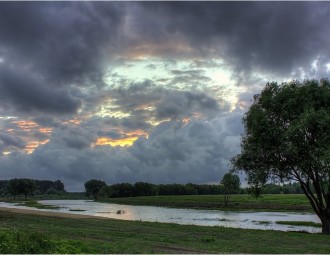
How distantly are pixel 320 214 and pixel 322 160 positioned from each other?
7.94m

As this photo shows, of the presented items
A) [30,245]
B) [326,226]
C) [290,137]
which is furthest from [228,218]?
[30,245]

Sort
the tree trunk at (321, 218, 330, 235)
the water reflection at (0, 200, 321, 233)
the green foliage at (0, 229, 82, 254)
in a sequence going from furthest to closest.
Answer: the water reflection at (0, 200, 321, 233)
the tree trunk at (321, 218, 330, 235)
the green foliage at (0, 229, 82, 254)

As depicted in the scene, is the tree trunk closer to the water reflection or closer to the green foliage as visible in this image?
the water reflection

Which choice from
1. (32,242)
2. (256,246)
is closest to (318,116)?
(256,246)

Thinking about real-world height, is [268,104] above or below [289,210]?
above

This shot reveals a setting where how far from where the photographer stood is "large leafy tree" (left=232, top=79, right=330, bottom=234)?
34.2 metres

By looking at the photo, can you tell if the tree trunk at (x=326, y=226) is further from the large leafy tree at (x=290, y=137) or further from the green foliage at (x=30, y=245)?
the green foliage at (x=30, y=245)

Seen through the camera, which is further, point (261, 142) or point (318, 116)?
point (261, 142)

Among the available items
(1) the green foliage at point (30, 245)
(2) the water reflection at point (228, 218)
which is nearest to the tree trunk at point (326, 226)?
(2) the water reflection at point (228, 218)

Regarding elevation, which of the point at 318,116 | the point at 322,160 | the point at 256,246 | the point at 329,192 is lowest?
the point at 256,246

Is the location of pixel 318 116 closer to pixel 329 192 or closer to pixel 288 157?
pixel 288 157

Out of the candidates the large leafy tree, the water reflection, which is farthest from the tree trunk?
the water reflection

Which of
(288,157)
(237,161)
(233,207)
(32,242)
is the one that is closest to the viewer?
(32,242)

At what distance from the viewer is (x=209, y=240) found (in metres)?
26.4
